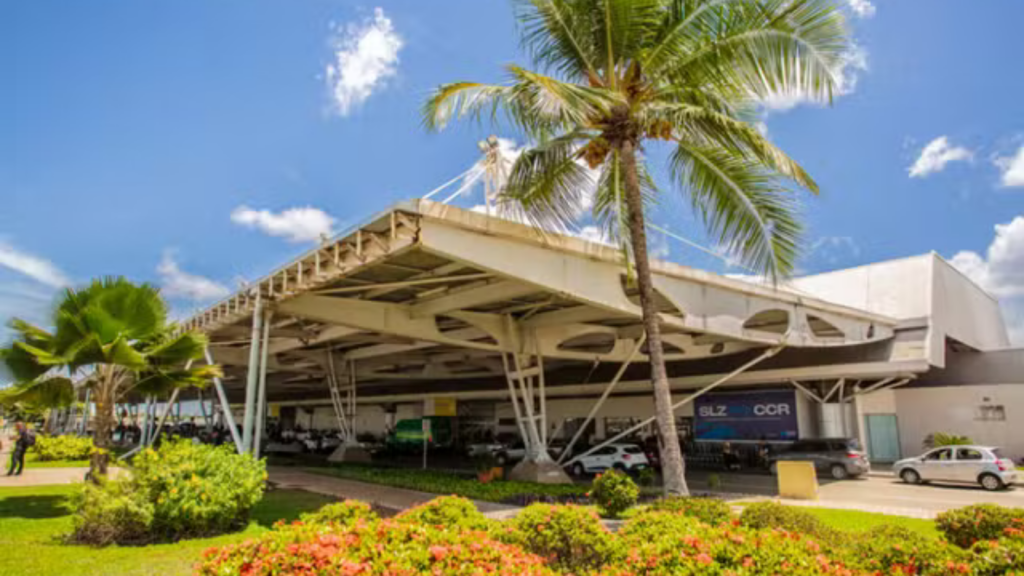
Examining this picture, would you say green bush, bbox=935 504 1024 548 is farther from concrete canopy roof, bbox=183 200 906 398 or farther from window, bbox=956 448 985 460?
window, bbox=956 448 985 460

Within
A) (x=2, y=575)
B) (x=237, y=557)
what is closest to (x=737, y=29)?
(x=237, y=557)

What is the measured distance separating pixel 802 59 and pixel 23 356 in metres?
17.6

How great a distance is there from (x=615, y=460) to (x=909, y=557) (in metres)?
22.3

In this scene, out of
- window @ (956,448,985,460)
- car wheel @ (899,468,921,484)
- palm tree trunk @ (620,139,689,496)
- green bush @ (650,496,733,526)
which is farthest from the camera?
car wheel @ (899,468,921,484)

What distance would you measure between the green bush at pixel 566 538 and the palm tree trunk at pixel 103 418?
10828mm

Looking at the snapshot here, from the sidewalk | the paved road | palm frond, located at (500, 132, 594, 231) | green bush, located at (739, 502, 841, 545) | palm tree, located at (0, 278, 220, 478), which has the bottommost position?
the paved road

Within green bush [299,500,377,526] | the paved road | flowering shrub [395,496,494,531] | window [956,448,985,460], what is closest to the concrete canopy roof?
the paved road

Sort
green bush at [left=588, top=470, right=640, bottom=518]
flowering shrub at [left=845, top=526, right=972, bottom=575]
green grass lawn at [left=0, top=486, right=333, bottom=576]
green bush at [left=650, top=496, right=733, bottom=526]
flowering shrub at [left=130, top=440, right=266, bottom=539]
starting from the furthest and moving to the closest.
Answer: green bush at [left=588, top=470, right=640, bottom=518]
flowering shrub at [left=130, top=440, right=266, bottom=539]
green bush at [left=650, top=496, right=733, bottom=526]
green grass lawn at [left=0, top=486, right=333, bottom=576]
flowering shrub at [left=845, top=526, right=972, bottom=575]

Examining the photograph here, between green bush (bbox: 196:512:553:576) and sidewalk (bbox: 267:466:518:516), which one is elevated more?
green bush (bbox: 196:512:553:576)

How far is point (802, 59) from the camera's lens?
11.0m

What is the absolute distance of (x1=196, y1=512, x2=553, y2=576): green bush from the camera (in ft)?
15.3

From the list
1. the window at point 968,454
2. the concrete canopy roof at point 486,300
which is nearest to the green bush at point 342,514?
the concrete canopy roof at point 486,300

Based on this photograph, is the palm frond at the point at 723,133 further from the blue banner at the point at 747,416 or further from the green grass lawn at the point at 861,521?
the blue banner at the point at 747,416

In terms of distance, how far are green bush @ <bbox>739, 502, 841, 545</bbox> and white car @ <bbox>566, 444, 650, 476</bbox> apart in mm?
18209
